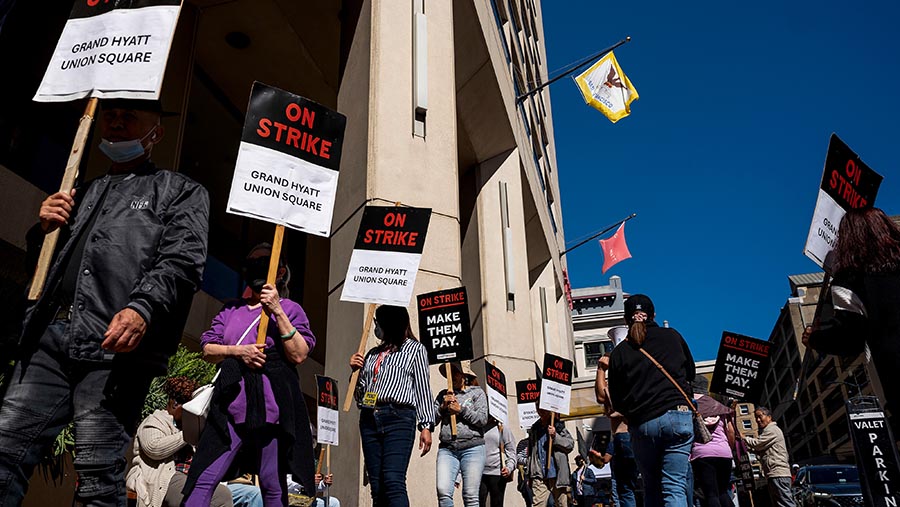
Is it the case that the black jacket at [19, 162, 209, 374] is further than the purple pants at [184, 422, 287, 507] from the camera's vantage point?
No

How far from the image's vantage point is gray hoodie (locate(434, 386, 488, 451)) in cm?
654

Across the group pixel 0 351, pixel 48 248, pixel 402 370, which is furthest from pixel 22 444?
pixel 402 370

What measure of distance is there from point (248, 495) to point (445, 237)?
15.0 ft

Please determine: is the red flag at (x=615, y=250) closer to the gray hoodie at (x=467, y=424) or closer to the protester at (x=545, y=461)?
the protester at (x=545, y=461)

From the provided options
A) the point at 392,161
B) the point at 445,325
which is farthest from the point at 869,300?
the point at 392,161

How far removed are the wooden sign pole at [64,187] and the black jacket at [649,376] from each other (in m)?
3.91

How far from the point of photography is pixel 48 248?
9.14 feet

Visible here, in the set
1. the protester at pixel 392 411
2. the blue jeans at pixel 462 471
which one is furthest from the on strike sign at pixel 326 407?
the protester at pixel 392 411

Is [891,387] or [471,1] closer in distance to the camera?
[891,387]

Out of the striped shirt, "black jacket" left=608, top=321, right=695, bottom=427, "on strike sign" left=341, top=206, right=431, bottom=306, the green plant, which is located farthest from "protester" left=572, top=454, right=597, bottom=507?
the striped shirt

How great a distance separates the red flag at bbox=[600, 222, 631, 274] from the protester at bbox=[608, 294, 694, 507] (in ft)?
86.2

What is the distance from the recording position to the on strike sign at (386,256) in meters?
6.38

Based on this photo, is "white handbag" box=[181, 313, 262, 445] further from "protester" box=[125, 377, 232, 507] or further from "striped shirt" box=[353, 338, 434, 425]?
"protester" box=[125, 377, 232, 507]

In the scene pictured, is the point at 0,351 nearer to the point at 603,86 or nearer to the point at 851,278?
the point at 851,278
